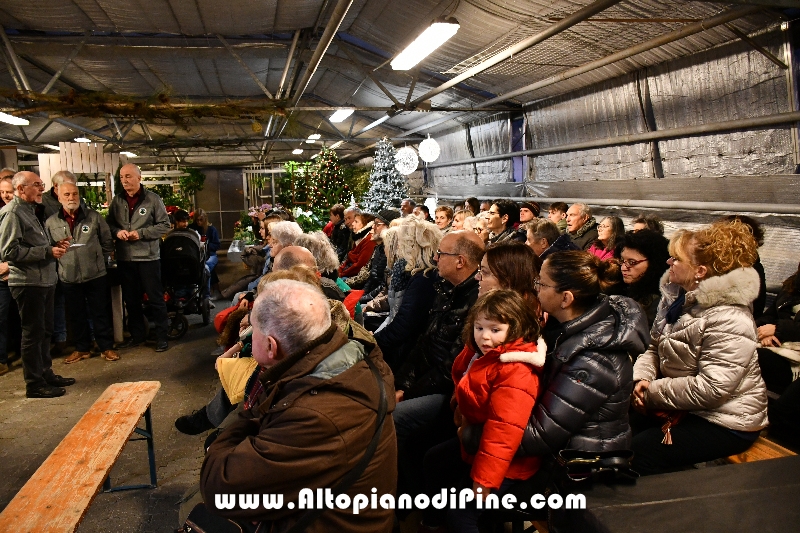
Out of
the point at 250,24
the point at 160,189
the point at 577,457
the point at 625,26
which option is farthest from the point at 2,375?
the point at 160,189

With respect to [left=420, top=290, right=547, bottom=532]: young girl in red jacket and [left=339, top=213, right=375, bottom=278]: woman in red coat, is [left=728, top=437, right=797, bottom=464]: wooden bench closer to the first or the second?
[left=420, top=290, right=547, bottom=532]: young girl in red jacket

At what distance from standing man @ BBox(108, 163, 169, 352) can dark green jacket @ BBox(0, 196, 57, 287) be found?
42.8 inches

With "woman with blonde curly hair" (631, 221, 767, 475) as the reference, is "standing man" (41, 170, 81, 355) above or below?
above

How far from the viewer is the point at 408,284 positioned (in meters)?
3.90

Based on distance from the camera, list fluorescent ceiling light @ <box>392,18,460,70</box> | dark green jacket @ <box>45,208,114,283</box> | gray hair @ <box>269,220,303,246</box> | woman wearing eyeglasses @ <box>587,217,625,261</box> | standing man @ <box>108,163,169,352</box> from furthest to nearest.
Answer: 1. standing man @ <box>108,163,169,352</box>
2. dark green jacket @ <box>45,208,114,283</box>
3. woman wearing eyeglasses @ <box>587,217,625,261</box>
4. fluorescent ceiling light @ <box>392,18,460,70</box>
5. gray hair @ <box>269,220,303,246</box>

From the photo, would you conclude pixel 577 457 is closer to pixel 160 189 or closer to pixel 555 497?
pixel 555 497

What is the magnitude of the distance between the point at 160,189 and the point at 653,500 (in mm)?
20813

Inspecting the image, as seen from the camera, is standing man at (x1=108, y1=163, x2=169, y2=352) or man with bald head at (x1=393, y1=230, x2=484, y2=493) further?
standing man at (x1=108, y1=163, x2=169, y2=352)

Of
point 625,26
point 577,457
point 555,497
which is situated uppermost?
point 625,26

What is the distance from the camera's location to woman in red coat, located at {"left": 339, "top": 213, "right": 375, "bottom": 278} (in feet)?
23.4

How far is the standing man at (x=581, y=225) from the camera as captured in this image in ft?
20.9

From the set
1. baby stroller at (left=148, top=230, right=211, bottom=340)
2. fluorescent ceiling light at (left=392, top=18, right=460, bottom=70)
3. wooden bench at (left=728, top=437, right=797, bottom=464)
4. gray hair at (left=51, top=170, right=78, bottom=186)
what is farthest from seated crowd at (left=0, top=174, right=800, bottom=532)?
baby stroller at (left=148, top=230, right=211, bottom=340)

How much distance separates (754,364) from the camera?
100.0 inches

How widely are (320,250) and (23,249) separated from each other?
281cm
